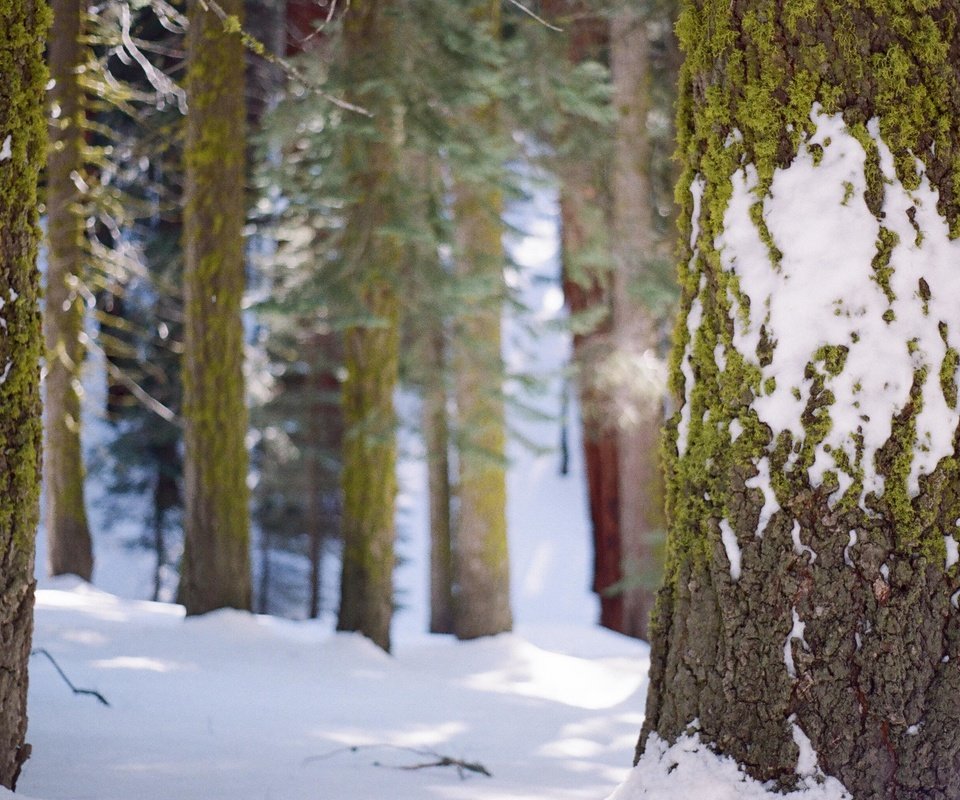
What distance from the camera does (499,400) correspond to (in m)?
10.4

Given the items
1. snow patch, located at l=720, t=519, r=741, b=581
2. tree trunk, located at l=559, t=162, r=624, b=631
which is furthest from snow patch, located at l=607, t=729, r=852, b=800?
tree trunk, located at l=559, t=162, r=624, b=631

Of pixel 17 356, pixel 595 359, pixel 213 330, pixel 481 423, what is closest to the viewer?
pixel 17 356

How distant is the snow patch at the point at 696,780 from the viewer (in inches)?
103

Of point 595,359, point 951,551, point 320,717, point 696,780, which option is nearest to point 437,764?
point 320,717

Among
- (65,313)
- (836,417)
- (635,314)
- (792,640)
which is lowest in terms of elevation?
(792,640)

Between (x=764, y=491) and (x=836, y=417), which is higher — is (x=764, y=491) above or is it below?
below

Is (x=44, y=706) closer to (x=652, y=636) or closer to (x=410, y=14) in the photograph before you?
(x=652, y=636)

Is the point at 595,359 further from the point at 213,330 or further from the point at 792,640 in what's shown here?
the point at 792,640

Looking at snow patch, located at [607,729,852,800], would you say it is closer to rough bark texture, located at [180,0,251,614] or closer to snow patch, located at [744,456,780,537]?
snow patch, located at [744,456,780,537]

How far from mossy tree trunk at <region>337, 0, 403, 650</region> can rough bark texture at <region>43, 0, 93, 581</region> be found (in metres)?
3.00

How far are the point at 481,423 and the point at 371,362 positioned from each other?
77.1 inches

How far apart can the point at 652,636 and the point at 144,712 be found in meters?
Result: 2.95

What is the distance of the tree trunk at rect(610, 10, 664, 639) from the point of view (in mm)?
10719

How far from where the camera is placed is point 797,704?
8.70ft
